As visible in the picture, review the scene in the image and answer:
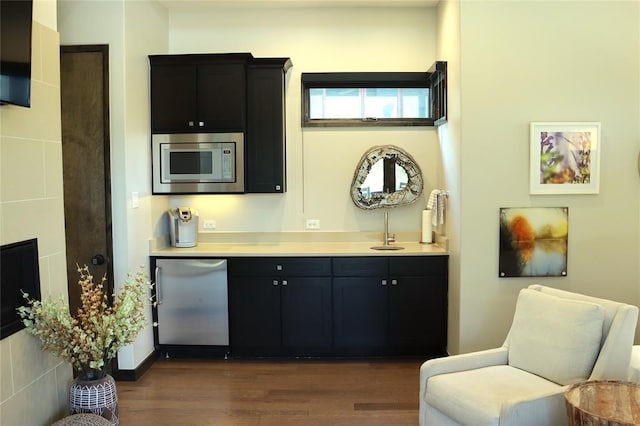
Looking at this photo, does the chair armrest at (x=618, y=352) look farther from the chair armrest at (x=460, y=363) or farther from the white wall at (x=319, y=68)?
the white wall at (x=319, y=68)

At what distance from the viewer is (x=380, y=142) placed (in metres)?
4.94

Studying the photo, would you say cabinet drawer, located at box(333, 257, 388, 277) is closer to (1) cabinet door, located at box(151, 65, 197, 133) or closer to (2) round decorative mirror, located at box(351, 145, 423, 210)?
(2) round decorative mirror, located at box(351, 145, 423, 210)

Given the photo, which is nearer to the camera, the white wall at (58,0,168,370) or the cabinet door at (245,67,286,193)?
the white wall at (58,0,168,370)

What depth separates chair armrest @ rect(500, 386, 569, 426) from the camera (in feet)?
7.95

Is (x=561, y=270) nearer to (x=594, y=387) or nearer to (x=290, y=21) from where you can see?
(x=594, y=387)

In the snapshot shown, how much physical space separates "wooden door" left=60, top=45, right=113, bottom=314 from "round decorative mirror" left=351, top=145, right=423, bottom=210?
2070mm

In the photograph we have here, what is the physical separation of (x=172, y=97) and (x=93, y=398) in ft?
8.55

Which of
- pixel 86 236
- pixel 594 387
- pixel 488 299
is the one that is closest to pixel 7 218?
pixel 86 236

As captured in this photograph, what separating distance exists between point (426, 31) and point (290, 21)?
3.96ft

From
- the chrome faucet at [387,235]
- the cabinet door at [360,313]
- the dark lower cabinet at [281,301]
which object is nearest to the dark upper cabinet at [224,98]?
the dark lower cabinet at [281,301]

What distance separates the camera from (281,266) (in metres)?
4.45

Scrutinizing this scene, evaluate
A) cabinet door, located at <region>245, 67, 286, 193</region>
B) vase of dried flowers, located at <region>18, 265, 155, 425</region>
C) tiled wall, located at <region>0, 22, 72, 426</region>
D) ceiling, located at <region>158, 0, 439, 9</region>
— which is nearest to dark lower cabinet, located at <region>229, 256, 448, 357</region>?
cabinet door, located at <region>245, 67, 286, 193</region>

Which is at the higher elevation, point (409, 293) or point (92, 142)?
point (92, 142)

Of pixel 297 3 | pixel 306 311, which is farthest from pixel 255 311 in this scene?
pixel 297 3
